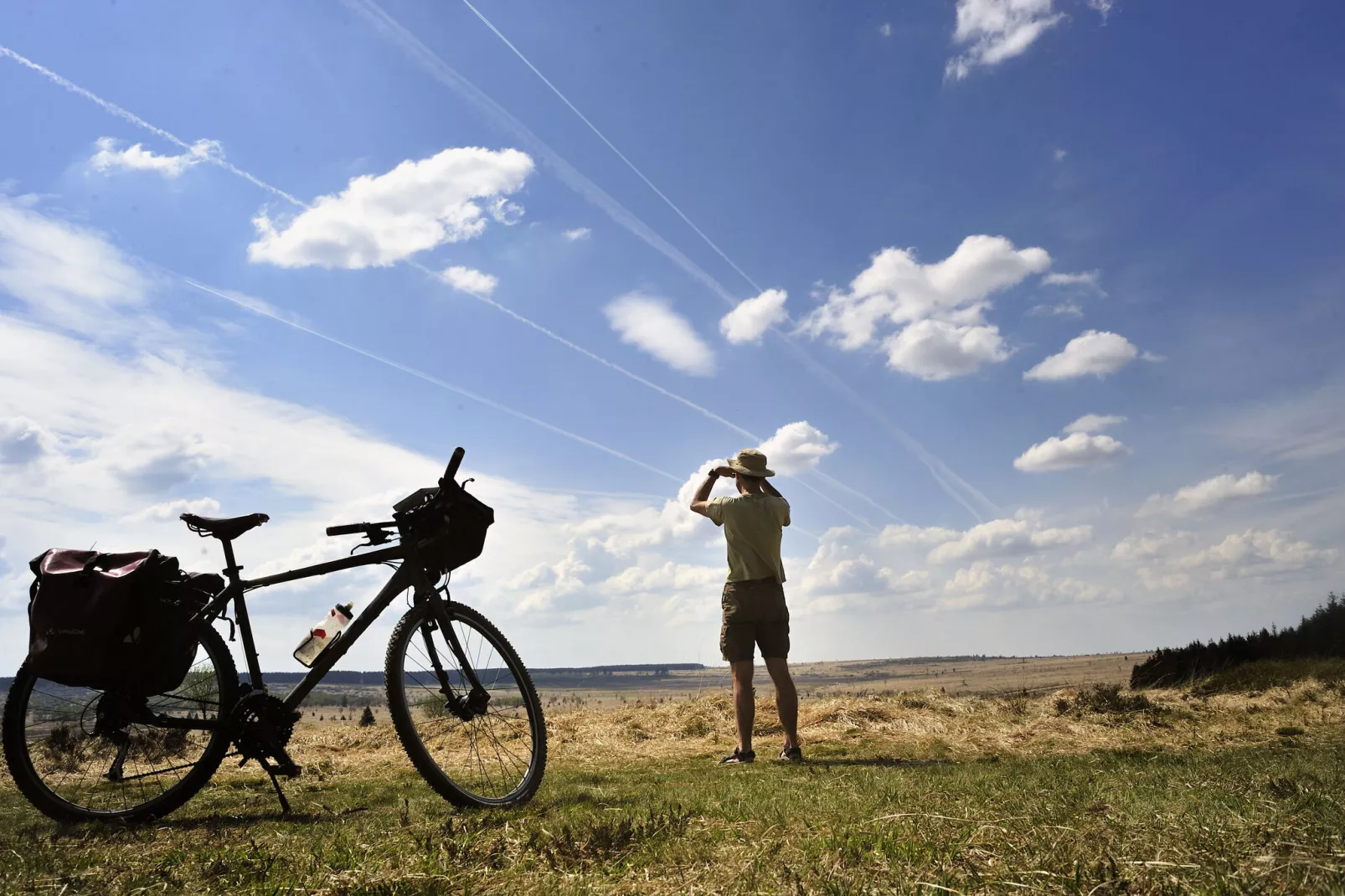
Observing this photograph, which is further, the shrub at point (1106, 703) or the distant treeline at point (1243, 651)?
the distant treeline at point (1243, 651)

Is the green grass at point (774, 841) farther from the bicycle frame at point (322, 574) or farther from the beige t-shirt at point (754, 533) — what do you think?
the beige t-shirt at point (754, 533)

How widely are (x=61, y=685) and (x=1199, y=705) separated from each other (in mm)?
12618

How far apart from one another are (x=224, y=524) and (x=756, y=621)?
441 centimetres

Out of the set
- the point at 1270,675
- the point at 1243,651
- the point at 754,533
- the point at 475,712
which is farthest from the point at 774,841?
the point at 1243,651

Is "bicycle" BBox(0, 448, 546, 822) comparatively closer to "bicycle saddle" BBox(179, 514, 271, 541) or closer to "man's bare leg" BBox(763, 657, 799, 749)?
"bicycle saddle" BBox(179, 514, 271, 541)

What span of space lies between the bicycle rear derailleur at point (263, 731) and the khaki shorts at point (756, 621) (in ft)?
12.5

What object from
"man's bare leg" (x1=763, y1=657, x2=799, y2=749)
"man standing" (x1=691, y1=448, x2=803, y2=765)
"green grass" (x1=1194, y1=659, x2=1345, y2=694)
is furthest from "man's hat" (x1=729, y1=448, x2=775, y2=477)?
"green grass" (x1=1194, y1=659, x2=1345, y2=694)

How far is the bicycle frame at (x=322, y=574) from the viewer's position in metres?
5.12

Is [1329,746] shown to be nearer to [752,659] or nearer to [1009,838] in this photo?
[752,659]

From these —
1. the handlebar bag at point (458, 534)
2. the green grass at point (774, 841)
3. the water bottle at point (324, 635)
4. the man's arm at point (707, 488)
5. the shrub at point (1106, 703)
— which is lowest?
the shrub at point (1106, 703)

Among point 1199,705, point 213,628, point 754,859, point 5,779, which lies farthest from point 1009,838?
point 1199,705

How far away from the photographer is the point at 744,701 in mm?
7453

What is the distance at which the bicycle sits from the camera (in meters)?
4.97

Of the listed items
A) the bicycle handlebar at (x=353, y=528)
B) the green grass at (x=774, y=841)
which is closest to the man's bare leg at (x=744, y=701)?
the green grass at (x=774, y=841)
